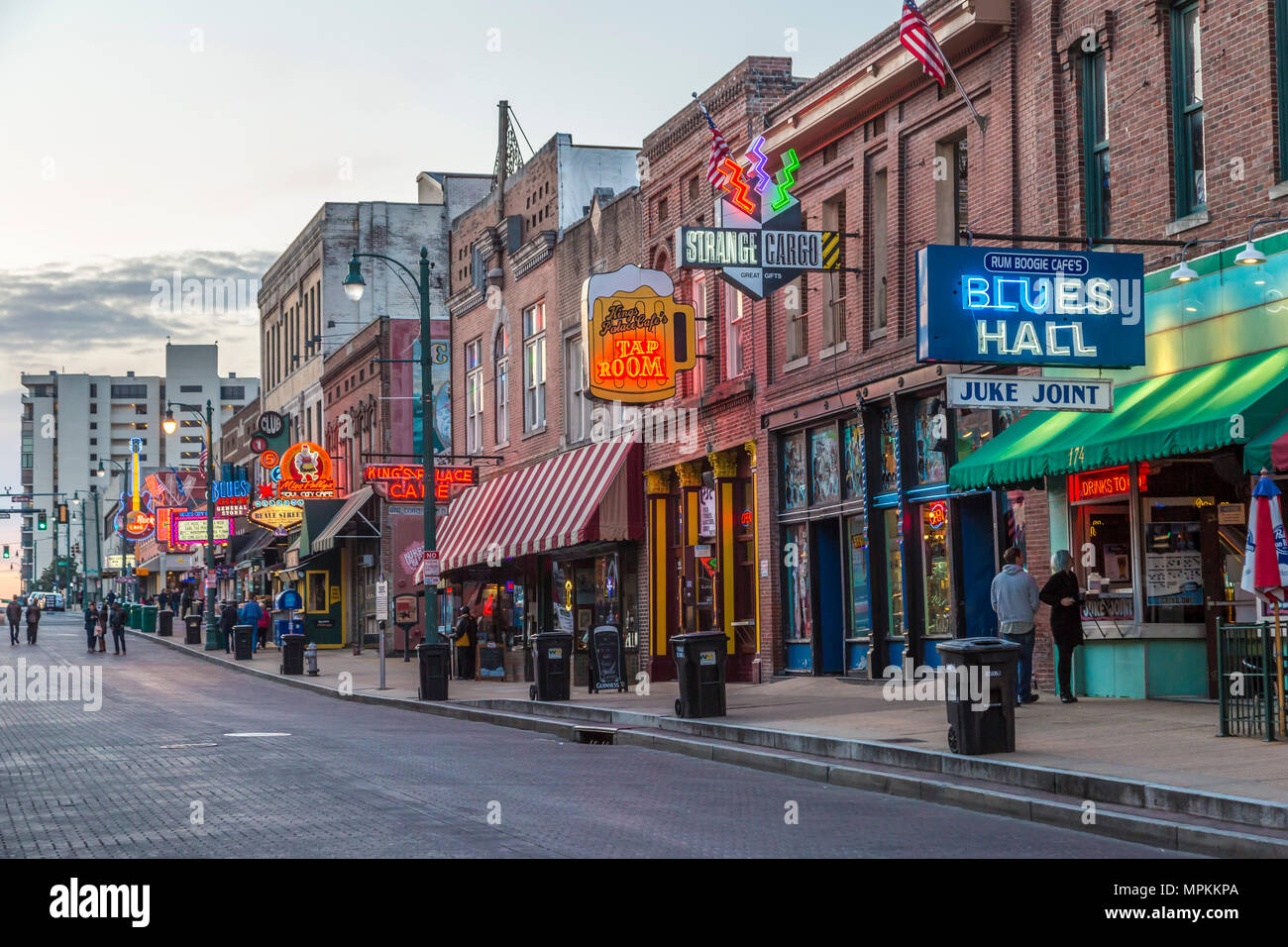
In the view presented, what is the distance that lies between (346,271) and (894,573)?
Result: 36698mm

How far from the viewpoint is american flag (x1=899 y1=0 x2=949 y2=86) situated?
20.6 meters

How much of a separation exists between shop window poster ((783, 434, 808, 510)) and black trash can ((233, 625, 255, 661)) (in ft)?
79.1

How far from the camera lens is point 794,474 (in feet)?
86.6

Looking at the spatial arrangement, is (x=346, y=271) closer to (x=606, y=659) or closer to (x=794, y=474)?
(x=606, y=659)

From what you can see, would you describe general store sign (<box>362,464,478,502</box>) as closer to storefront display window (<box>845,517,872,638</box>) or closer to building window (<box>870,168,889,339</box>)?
storefront display window (<box>845,517,872,638</box>)

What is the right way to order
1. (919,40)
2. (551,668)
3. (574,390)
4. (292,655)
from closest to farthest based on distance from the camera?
(919,40) → (551,668) → (574,390) → (292,655)

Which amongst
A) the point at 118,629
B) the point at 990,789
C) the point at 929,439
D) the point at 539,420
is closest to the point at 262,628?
the point at 118,629

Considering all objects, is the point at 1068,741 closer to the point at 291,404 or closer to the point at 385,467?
the point at 385,467

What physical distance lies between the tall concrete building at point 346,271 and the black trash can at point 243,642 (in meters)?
13.3

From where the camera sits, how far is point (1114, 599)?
19.1 meters

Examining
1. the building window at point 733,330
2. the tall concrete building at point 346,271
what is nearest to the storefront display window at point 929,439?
the building window at point 733,330

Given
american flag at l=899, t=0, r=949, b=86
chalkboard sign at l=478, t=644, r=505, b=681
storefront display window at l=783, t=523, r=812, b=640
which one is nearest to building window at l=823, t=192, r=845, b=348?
storefront display window at l=783, t=523, r=812, b=640

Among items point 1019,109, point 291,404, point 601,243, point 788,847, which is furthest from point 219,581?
point 788,847
